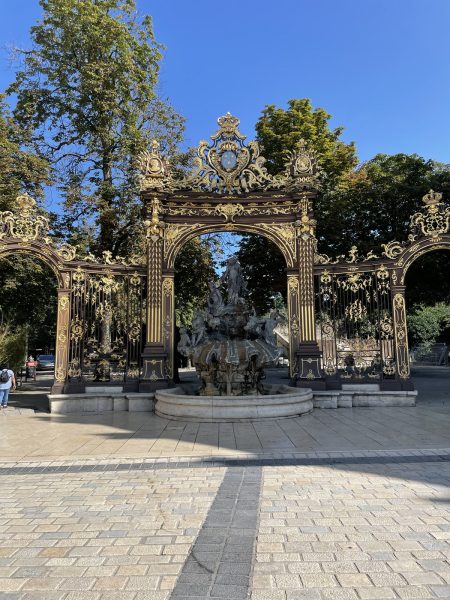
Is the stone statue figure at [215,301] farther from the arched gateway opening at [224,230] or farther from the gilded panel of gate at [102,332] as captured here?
the gilded panel of gate at [102,332]

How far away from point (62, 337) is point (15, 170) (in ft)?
18.8

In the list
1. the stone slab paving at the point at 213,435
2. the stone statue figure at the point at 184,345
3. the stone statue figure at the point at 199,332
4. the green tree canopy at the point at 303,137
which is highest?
the green tree canopy at the point at 303,137

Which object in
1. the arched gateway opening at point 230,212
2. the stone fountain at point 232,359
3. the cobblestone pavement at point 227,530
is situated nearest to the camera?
the cobblestone pavement at point 227,530

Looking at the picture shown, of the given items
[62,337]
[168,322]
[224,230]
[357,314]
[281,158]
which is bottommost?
[62,337]

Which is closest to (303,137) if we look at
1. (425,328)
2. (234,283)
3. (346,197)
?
Answer: (346,197)

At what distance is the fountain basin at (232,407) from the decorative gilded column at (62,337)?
314cm

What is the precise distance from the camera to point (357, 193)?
15312mm

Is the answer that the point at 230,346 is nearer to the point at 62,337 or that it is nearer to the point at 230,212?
the point at 230,212

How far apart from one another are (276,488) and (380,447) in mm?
2472

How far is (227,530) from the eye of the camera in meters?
3.71

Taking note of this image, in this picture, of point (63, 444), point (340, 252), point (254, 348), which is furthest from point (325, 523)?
point (340, 252)

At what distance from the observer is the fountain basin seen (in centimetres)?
870

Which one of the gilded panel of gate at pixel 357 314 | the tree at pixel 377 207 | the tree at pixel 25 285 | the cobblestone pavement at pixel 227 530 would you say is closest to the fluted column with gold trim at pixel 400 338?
the gilded panel of gate at pixel 357 314

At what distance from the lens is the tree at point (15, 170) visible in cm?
1291
